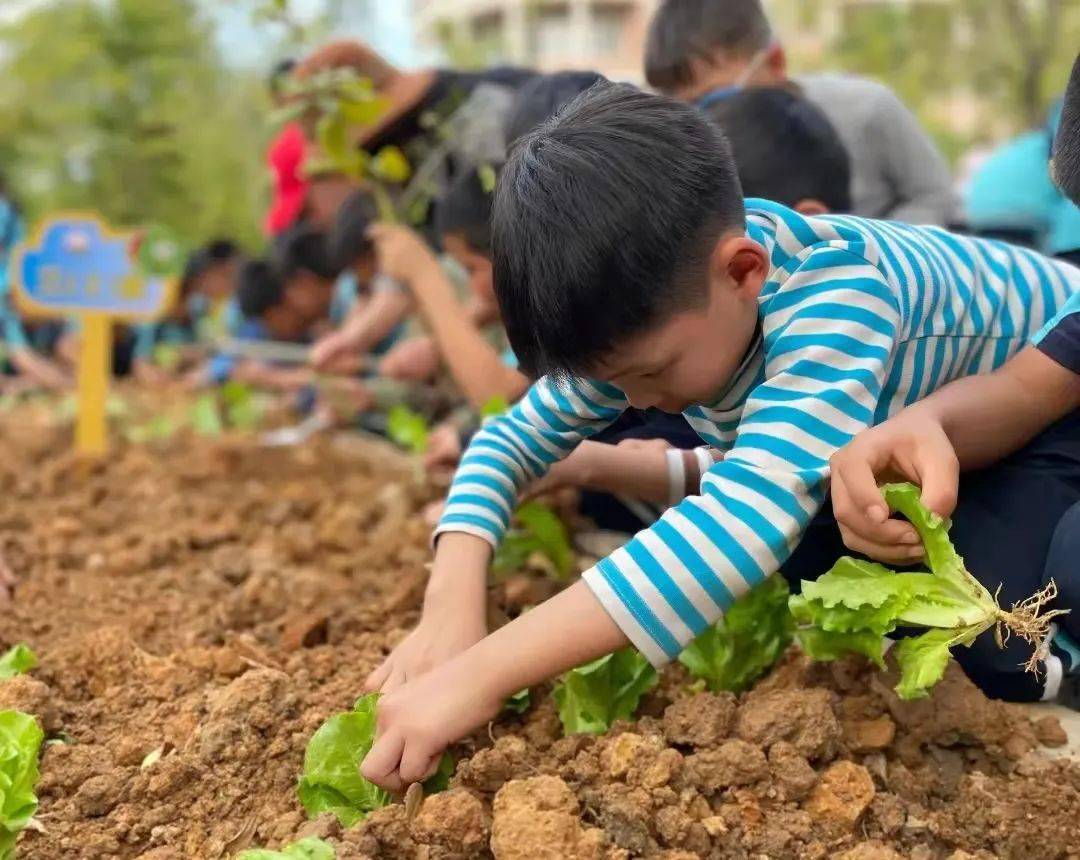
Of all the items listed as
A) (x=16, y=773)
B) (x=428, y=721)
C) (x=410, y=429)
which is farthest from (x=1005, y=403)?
(x=410, y=429)

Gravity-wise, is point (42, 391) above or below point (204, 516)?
below

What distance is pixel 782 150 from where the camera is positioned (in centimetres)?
234

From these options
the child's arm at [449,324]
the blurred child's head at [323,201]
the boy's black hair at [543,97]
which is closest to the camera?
the boy's black hair at [543,97]

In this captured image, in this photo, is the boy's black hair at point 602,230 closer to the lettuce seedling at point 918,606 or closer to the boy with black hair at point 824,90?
the lettuce seedling at point 918,606

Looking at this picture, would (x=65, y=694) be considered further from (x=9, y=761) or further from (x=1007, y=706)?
(x=1007, y=706)

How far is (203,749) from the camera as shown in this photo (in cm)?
159

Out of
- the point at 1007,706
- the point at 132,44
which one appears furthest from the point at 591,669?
the point at 132,44

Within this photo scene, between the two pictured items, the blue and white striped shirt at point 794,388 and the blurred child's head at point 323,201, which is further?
the blurred child's head at point 323,201

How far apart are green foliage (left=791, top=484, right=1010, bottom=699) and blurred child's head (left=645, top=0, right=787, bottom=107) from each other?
160cm

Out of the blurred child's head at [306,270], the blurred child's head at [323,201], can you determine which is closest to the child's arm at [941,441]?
the blurred child's head at [306,270]

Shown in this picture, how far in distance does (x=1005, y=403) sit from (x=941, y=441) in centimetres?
28

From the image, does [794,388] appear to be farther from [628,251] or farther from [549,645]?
[549,645]

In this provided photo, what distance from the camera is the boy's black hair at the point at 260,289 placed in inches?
239

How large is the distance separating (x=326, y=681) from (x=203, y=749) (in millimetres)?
304
